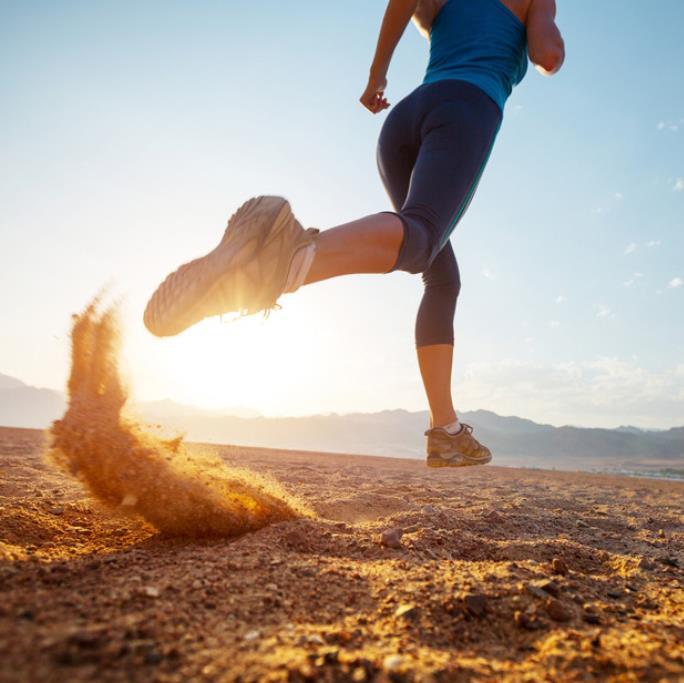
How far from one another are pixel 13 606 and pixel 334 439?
8296cm

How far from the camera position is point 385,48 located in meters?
2.19

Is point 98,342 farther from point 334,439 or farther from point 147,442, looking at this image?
point 334,439

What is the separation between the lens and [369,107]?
105 inches

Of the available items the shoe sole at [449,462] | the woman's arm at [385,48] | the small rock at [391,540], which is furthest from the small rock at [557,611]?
the woman's arm at [385,48]

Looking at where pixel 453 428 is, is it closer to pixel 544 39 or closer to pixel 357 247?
pixel 357 247

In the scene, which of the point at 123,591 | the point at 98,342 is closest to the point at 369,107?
the point at 98,342

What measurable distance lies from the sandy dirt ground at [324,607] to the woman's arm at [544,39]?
1.97 m

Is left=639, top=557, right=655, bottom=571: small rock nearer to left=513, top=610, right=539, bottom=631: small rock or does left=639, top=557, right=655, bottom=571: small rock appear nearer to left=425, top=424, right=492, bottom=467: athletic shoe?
left=425, top=424, right=492, bottom=467: athletic shoe

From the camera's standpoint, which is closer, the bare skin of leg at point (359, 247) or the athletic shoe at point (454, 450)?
the bare skin of leg at point (359, 247)

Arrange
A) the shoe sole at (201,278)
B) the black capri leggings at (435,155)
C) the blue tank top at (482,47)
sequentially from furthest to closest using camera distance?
the blue tank top at (482,47) → the black capri leggings at (435,155) → the shoe sole at (201,278)

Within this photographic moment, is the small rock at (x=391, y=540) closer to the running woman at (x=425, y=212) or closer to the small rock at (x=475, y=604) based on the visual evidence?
the small rock at (x=475, y=604)

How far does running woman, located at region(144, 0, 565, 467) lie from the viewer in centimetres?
150

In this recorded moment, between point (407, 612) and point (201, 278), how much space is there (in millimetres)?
1067

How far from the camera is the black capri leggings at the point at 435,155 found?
68.2 inches
